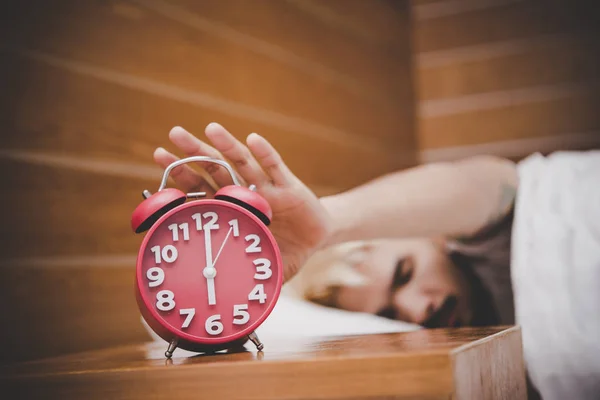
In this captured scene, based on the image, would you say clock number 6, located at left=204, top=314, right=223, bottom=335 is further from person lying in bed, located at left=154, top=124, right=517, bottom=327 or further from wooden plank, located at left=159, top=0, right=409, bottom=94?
wooden plank, located at left=159, top=0, right=409, bottom=94

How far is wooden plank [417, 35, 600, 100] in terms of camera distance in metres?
2.66

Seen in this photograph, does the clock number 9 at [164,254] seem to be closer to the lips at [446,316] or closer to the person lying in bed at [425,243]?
the person lying in bed at [425,243]

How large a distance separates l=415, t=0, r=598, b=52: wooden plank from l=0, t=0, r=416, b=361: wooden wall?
1.04 m

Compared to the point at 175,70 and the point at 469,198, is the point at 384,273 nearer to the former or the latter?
the point at 469,198

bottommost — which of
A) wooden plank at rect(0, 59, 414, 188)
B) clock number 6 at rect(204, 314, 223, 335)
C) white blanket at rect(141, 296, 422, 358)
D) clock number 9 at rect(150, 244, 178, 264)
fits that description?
white blanket at rect(141, 296, 422, 358)

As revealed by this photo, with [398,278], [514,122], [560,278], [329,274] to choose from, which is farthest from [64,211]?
[514,122]

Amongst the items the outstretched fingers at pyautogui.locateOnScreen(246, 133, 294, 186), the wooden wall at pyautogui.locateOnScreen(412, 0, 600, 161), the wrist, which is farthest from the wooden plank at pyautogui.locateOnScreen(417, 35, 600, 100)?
the outstretched fingers at pyautogui.locateOnScreen(246, 133, 294, 186)

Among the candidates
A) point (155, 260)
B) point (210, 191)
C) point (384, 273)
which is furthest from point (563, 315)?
point (155, 260)

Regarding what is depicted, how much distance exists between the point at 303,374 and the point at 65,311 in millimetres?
786

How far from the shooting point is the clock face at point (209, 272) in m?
0.81

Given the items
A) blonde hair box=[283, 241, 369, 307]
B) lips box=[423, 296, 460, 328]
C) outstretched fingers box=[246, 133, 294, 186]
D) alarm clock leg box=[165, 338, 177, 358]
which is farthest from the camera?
blonde hair box=[283, 241, 369, 307]

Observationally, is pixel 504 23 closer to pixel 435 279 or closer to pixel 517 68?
pixel 517 68

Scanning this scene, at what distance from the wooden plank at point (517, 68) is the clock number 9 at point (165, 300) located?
7.41 feet

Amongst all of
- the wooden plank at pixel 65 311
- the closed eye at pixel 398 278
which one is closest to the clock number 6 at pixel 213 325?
the wooden plank at pixel 65 311
